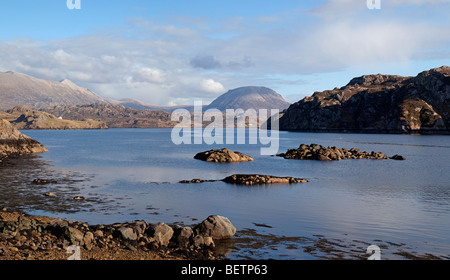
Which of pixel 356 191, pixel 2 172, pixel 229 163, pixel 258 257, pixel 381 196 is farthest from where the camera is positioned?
pixel 229 163

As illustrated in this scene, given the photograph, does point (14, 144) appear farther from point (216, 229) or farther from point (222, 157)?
point (216, 229)

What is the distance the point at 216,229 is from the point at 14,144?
360ft

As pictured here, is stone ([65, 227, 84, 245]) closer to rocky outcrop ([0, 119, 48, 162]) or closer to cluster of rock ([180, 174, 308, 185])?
cluster of rock ([180, 174, 308, 185])

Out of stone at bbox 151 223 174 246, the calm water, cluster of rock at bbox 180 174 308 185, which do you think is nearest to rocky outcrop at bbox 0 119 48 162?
the calm water

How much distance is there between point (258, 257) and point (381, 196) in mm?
33658

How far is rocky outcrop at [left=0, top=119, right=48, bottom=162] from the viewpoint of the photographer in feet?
366

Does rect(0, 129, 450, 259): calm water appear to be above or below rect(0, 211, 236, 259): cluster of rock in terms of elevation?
below

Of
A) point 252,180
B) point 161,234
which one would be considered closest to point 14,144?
point 252,180

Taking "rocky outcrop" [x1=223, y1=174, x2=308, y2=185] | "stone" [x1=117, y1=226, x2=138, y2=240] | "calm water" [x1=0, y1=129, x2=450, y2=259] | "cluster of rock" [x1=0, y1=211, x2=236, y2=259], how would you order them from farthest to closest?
"rocky outcrop" [x1=223, y1=174, x2=308, y2=185], "calm water" [x1=0, y1=129, x2=450, y2=259], "stone" [x1=117, y1=226, x2=138, y2=240], "cluster of rock" [x1=0, y1=211, x2=236, y2=259]

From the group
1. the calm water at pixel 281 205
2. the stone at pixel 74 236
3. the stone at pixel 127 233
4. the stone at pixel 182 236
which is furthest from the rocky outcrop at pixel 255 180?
the stone at pixel 74 236

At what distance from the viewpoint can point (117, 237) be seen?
28172 mm

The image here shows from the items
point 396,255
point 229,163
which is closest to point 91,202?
point 396,255
